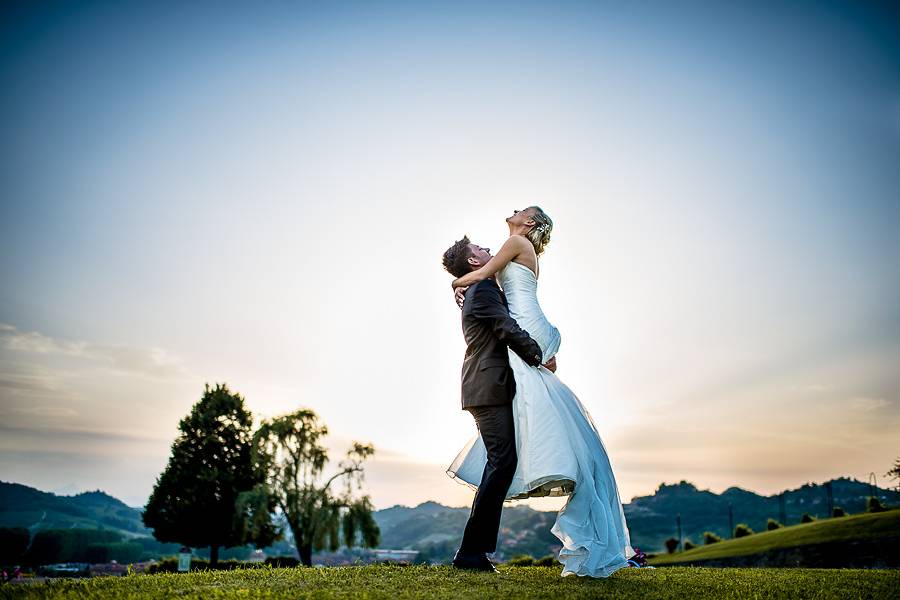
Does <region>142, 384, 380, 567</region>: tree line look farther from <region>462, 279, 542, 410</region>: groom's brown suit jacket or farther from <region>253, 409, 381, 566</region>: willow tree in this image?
<region>462, 279, 542, 410</region>: groom's brown suit jacket

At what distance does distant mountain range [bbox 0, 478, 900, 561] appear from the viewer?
102312 millimetres

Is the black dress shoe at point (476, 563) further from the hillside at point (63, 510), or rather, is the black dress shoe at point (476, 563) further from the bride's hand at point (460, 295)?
the hillside at point (63, 510)

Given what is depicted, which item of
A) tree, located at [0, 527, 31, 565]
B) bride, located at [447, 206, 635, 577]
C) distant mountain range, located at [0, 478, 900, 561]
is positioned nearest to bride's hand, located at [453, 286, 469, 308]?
bride, located at [447, 206, 635, 577]

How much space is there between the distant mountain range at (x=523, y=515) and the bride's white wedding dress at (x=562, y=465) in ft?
197

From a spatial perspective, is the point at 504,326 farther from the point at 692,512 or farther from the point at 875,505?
the point at 692,512

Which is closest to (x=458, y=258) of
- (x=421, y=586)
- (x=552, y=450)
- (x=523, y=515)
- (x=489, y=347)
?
(x=489, y=347)

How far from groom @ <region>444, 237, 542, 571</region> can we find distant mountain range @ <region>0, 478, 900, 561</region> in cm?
6055

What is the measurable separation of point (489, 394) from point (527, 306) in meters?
1.08

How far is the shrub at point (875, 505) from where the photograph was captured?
35.5 metres

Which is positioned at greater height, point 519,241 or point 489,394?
point 519,241

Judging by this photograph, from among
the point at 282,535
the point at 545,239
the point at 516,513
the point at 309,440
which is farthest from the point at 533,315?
the point at 516,513

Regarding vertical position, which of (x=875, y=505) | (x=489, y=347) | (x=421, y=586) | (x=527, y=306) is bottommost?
(x=875, y=505)

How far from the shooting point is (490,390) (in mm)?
5863

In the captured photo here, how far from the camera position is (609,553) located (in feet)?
17.6
